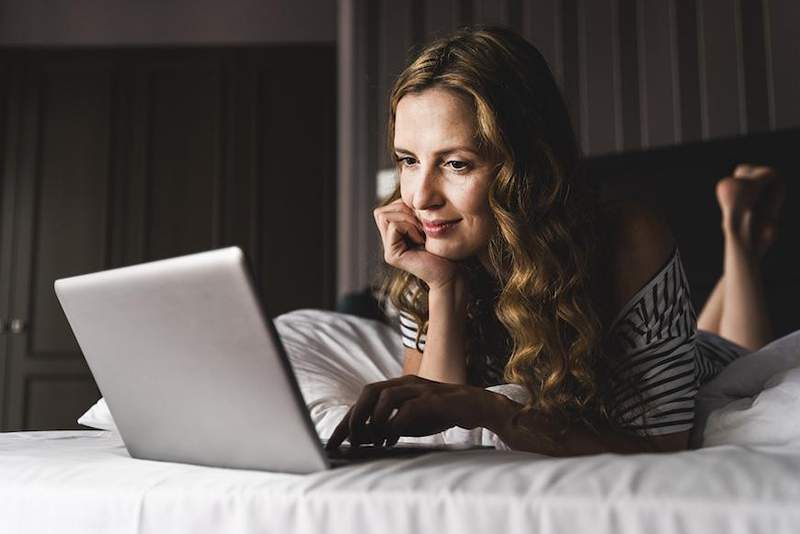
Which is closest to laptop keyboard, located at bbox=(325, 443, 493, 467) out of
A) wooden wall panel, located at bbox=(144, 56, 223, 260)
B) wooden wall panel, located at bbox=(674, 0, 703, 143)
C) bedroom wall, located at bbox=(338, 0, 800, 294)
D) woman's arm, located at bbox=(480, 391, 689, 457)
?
woman's arm, located at bbox=(480, 391, 689, 457)

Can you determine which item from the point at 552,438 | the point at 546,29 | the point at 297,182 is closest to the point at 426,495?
the point at 552,438

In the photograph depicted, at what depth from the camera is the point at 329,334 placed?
147 centimetres

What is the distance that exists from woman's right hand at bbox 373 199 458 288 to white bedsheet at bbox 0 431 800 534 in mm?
551

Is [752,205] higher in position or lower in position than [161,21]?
lower

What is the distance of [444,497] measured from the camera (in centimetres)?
54

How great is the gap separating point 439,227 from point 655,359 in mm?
340

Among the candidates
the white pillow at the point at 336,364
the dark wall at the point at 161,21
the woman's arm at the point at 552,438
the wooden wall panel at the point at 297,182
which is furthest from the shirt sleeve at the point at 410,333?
the dark wall at the point at 161,21

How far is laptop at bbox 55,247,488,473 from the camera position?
1.80 ft

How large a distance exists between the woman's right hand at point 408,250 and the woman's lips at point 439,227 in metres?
0.06

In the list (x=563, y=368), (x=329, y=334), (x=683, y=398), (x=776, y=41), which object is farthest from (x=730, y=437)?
(x=776, y=41)

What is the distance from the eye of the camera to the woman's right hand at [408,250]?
46.6 inches

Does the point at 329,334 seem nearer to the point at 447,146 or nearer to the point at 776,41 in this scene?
the point at 447,146

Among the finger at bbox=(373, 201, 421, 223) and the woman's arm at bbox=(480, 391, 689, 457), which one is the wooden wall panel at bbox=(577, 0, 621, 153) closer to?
the finger at bbox=(373, 201, 421, 223)

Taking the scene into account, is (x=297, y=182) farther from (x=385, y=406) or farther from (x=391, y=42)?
(x=385, y=406)
